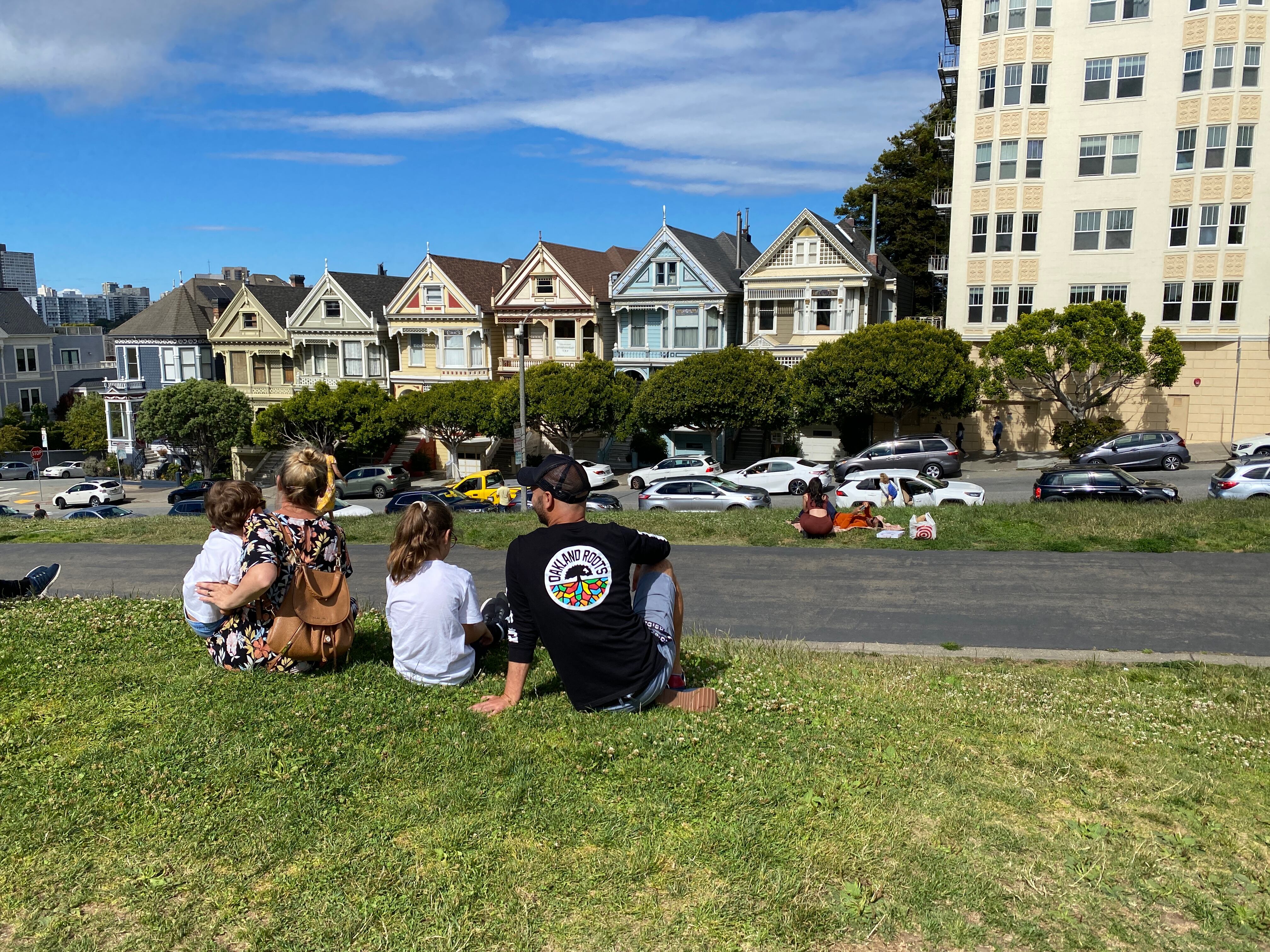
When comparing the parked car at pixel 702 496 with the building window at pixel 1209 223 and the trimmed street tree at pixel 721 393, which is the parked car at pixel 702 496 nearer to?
the trimmed street tree at pixel 721 393

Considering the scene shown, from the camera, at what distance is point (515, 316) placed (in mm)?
49969

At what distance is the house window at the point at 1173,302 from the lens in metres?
39.0

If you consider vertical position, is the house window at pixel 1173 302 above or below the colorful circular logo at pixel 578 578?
above

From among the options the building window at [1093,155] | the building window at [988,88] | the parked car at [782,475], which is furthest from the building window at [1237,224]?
the parked car at [782,475]

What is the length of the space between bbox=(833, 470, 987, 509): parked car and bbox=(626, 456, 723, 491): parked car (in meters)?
9.35

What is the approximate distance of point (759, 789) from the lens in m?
4.95

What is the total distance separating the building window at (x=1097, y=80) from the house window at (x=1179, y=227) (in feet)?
18.4

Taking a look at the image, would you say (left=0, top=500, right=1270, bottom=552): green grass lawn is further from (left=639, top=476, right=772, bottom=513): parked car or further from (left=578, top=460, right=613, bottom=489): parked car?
(left=578, top=460, right=613, bottom=489): parked car

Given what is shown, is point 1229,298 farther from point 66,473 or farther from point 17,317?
point 17,317

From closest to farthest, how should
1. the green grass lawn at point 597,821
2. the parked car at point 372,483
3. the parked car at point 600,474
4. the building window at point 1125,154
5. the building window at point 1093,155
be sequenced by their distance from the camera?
1. the green grass lawn at point 597,821
2. the parked car at point 600,474
3. the building window at point 1125,154
4. the building window at point 1093,155
5. the parked car at point 372,483

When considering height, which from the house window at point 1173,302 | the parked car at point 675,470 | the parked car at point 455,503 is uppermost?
the house window at point 1173,302

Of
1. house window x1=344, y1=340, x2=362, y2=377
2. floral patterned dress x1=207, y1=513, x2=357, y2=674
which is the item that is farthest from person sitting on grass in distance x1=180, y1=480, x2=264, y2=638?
house window x1=344, y1=340, x2=362, y2=377

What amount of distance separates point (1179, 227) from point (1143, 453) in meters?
12.4

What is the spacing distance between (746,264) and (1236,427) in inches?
941
